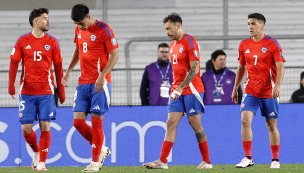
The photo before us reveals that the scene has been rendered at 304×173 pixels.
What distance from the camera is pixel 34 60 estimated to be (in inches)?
254

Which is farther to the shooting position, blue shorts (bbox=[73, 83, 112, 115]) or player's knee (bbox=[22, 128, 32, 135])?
player's knee (bbox=[22, 128, 32, 135])

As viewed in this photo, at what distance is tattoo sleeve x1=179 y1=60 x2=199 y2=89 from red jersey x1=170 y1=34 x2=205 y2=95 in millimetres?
74

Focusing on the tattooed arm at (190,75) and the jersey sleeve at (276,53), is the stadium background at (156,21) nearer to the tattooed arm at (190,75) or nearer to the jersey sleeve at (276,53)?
the jersey sleeve at (276,53)

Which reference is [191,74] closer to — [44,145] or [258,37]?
[258,37]

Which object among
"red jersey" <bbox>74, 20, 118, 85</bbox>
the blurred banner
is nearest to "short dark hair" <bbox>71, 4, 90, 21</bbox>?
"red jersey" <bbox>74, 20, 118, 85</bbox>

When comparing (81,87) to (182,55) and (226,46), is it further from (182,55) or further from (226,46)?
(226,46)

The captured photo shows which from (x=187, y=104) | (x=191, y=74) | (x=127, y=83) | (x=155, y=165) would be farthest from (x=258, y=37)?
(x=127, y=83)

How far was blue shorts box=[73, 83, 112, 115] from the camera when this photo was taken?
5.89 metres

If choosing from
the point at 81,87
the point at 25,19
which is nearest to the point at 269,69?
the point at 81,87

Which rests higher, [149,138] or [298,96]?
[298,96]

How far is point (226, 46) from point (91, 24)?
7.29m

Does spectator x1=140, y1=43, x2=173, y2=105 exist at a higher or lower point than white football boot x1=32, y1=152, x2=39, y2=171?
higher

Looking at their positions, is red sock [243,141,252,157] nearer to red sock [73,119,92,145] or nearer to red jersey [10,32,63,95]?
red sock [73,119,92,145]

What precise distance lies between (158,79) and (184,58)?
2589 mm
